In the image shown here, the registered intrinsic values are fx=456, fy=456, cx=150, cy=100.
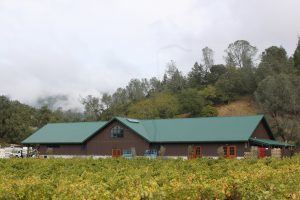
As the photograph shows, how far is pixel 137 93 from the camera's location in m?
137

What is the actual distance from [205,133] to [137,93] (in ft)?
277

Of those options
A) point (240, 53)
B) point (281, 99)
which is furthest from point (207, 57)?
point (281, 99)

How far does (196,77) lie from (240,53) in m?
15.8

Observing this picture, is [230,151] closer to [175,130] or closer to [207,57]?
[175,130]

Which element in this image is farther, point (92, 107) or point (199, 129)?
point (92, 107)

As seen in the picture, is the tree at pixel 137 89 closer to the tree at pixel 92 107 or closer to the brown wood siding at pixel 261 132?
the tree at pixel 92 107

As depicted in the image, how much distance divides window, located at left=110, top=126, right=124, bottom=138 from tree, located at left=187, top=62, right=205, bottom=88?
6506 centimetres

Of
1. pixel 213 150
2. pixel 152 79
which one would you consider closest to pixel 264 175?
pixel 213 150

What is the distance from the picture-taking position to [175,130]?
5653 centimetres

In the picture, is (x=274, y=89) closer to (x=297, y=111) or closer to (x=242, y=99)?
(x=297, y=111)

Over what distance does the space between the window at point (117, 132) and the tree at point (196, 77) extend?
213 feet

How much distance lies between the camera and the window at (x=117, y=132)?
58.3m

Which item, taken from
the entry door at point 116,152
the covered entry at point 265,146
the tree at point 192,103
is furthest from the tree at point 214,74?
the entry door at point 116,152

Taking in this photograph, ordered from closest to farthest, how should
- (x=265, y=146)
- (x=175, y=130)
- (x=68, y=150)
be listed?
(x=265, y=146), (x=175, y=130), (x=68, y=150)
